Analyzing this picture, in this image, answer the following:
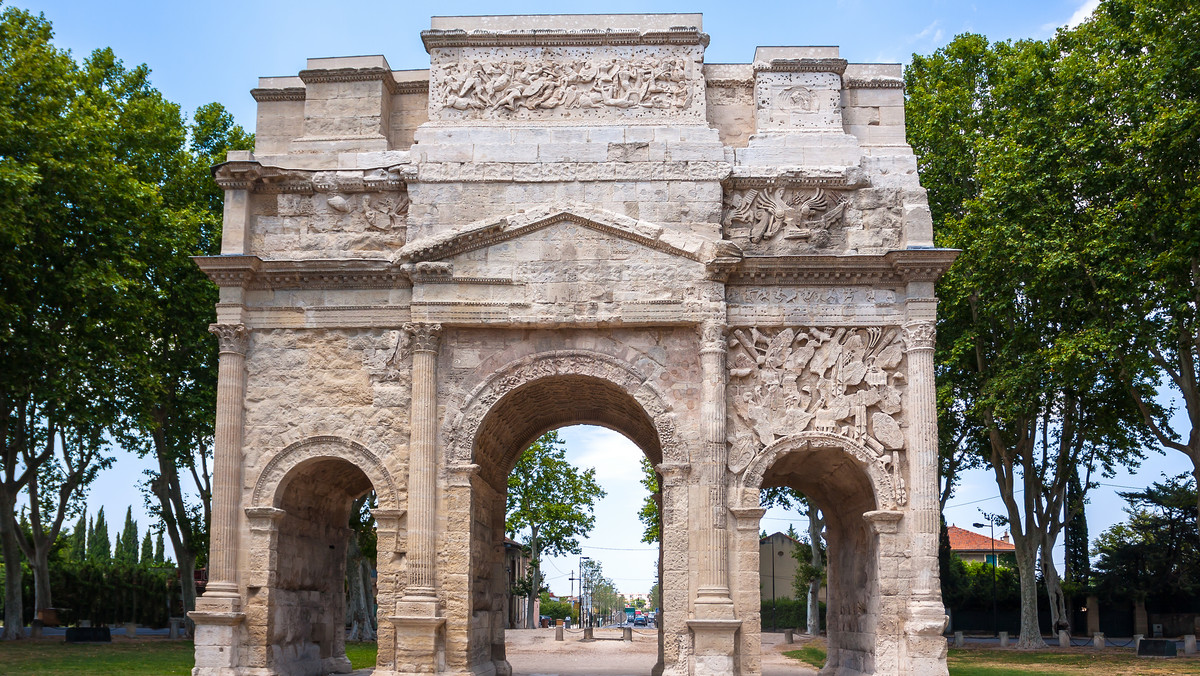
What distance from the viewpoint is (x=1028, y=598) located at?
1100 inches

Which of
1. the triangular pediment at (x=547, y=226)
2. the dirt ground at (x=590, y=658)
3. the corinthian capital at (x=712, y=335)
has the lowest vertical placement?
the dirt ground at (x=590, y=658)

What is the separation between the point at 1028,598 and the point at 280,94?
70.8 feet

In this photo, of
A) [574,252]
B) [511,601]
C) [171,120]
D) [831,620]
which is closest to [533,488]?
[511,601]

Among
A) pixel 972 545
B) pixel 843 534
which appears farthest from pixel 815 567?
pixel 972 545

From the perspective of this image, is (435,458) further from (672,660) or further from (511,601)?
(511,601)

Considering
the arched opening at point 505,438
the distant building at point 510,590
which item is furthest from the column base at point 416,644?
the distant building at point 510,590

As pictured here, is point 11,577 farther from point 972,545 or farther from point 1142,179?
point 972,545

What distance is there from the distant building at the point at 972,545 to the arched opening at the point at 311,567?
1957 inches

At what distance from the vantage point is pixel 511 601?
183ft

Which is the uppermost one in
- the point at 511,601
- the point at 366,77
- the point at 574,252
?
the point at 366,77

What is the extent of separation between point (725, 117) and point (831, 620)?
377 inches

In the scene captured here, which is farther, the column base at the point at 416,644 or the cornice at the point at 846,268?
the cornice at the point at 846,268

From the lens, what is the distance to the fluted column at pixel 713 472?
16.8 meters

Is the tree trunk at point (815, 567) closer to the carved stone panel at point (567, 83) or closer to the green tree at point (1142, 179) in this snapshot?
the green tree at point (1142, 179)
